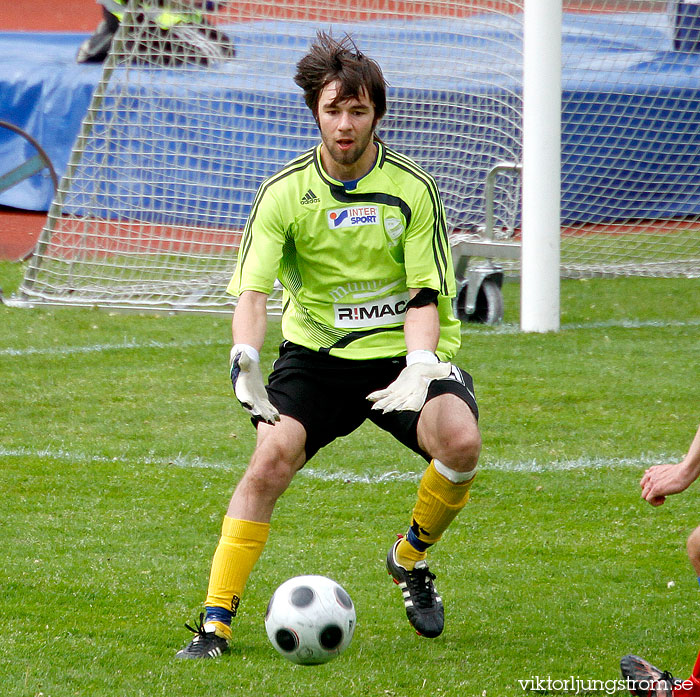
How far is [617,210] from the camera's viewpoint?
1087 cm

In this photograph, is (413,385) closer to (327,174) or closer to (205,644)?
(327,174)

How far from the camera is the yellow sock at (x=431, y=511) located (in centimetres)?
385

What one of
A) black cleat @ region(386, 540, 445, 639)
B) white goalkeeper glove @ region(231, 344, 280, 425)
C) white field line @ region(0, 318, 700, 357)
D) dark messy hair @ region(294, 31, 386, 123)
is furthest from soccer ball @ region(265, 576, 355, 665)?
white field line @ region(0, 318, 700, 357)

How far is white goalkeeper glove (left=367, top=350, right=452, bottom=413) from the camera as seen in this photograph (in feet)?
11.4

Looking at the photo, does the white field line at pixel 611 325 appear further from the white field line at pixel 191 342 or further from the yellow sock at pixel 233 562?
the yellow sock at pixel 233 562

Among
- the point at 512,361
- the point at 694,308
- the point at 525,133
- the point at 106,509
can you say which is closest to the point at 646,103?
the point at 694,308

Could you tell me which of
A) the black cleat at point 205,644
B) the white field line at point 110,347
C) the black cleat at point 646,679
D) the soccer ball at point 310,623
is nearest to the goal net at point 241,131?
the white field line at point 110,347

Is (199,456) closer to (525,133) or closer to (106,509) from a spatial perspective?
(106,509)

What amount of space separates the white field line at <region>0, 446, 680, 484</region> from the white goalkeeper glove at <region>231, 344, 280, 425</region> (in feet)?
6.26

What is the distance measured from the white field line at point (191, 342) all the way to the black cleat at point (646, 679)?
5201 mm

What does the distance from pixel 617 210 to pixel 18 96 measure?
7.29 m

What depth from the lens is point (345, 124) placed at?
3.74m

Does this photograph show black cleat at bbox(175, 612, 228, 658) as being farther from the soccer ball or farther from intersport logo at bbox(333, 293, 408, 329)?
intersport logo at bbox(333, 293, 408, 329)

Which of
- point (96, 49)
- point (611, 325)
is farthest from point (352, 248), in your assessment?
point (96, 49)
